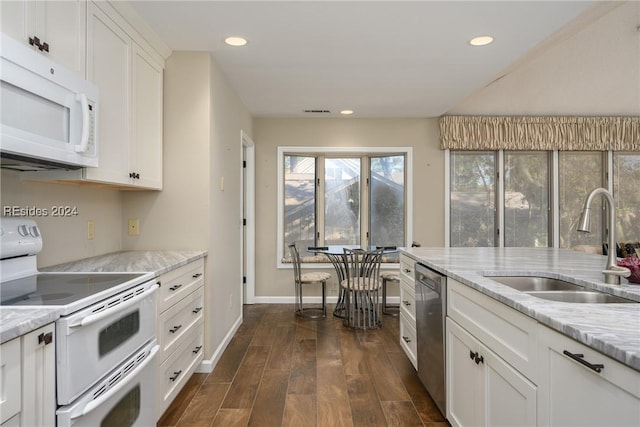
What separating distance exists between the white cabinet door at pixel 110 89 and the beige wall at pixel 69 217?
1.03 ft

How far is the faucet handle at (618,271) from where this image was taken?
55.4 inches

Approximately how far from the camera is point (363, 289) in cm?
362

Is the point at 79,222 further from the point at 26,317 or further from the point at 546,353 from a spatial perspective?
the point at 546,353

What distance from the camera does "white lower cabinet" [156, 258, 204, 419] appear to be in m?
1.93

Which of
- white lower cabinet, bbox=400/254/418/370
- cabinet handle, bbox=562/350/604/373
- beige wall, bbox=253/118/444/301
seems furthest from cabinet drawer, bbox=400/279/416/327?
beige wall, bbox=253/118/444/301

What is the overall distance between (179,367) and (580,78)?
6101 mm

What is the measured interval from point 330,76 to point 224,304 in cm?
239

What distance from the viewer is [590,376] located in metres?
0.89

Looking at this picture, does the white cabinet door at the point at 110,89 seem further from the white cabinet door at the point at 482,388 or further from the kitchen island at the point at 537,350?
the white cabinet door at the point at 482,388

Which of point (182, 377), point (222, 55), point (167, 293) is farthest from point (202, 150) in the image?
point (182, 377)

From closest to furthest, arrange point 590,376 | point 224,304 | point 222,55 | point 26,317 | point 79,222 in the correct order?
point 590,376, point 26,317, point 79,222, point 222,55, point 224,304

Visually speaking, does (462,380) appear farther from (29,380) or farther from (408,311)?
(29,380)

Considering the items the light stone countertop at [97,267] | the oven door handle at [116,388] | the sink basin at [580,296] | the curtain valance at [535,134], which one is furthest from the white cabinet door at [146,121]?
the curtain valance at [535,134]

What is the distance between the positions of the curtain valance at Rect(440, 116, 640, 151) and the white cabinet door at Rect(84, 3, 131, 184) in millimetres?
3892
